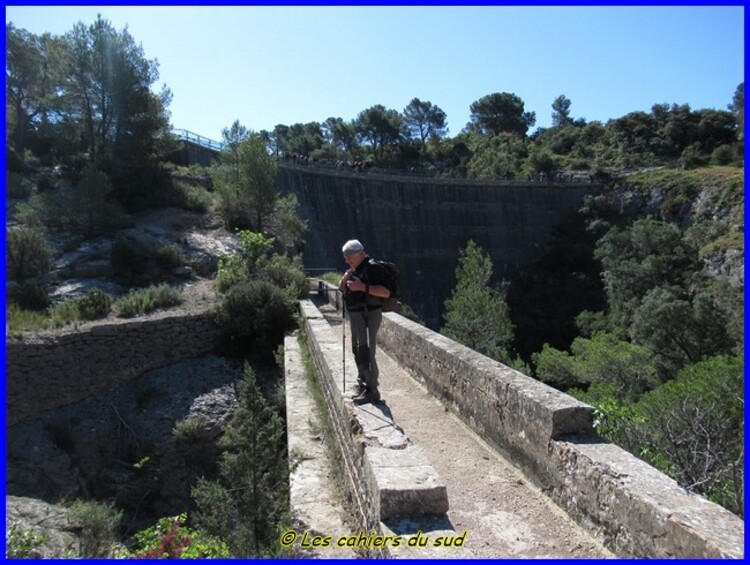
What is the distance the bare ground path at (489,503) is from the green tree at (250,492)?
56.6 inches

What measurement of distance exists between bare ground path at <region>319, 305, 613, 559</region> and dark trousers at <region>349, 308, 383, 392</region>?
75 centimetres

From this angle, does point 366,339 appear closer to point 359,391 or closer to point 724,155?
point 359,391

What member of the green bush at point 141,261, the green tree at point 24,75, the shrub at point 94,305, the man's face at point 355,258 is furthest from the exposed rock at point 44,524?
the green tree at point 24,75

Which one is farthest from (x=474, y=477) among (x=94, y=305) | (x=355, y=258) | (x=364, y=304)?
(x=94, y=305)

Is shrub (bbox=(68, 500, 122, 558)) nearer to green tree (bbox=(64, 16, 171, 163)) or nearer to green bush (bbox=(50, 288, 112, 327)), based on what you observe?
green bush (bbox=(50, 288, 112, 327))

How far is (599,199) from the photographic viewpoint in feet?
163

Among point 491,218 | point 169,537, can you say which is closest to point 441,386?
point 169,537

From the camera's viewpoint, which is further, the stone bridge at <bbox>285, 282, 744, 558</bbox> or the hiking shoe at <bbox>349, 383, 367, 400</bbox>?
the hiking shoe at <bbox>349, 383, 367, 400</bbox>

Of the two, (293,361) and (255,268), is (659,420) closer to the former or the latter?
(293,361)

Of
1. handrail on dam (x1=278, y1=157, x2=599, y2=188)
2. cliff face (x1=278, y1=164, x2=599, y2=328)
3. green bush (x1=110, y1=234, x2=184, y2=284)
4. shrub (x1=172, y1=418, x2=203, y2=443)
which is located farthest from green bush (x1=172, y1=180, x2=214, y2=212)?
shrub (x1=172, y1=418, x2=203, y2=443)

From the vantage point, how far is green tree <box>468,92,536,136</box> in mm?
86625

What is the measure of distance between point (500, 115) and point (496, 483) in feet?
290

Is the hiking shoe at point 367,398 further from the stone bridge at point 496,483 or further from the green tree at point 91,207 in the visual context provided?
the green tree at point 91,207

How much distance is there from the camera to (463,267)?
34688mm
